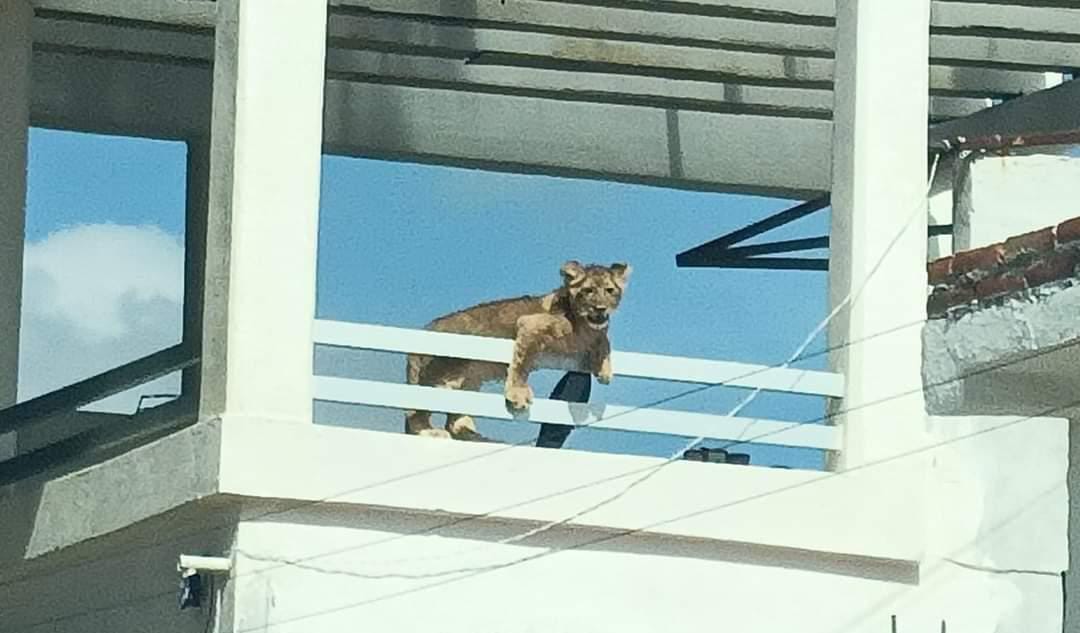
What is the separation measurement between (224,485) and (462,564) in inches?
36.2

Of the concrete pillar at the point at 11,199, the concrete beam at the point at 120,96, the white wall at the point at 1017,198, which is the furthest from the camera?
the concrete beam at the point at 120,96

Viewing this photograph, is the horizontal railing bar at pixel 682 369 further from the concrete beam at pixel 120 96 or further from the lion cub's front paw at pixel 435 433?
the concrete beam at pixel 120 96

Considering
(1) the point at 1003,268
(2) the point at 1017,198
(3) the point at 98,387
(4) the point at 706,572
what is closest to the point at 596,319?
(4) the point at 706,572

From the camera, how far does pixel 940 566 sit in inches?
418

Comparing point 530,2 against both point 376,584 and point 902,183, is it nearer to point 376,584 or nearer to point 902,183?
point 902,183

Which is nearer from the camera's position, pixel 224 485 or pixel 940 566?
pixel 224 485

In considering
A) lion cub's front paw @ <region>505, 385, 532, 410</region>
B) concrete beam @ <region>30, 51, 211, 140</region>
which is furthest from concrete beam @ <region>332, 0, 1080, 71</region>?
lion cub's front paw @ <region>505, 385, 532, 410</region>

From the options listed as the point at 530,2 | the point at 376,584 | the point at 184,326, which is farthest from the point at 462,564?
the point at 530,2

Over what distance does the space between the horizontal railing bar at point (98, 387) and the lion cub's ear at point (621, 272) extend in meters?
1.75

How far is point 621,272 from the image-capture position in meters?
10.7

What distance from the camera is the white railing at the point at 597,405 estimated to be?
10.1 meters

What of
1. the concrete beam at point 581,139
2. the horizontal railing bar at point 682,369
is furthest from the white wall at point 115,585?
the concrete beam at point 581,139

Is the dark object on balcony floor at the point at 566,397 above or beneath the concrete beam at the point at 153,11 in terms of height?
beneath

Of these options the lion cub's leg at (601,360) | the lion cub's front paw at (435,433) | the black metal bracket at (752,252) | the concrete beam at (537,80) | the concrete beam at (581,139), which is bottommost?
the lion cub's front paw at (435,433)
